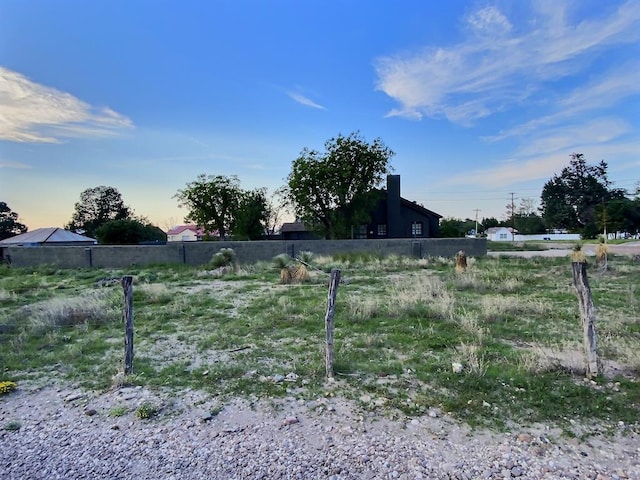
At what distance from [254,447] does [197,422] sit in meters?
0.71

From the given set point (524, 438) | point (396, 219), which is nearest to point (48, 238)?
point (396, 219)

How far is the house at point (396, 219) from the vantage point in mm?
29750

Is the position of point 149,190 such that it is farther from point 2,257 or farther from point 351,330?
point 351,330

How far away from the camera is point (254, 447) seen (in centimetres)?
289

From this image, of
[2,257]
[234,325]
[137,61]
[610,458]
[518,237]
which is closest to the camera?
[610,458]

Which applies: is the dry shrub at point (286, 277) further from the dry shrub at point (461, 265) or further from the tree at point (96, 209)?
the tree at point (96, 209)

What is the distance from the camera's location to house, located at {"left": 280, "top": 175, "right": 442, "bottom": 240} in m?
29.8

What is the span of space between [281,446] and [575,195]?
7882 centimetres

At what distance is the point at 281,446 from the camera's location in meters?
2.89

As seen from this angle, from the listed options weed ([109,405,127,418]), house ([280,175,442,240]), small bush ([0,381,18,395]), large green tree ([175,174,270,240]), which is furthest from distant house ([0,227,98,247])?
weed ([109,405,127,418])

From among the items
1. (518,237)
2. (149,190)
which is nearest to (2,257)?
(149,190)

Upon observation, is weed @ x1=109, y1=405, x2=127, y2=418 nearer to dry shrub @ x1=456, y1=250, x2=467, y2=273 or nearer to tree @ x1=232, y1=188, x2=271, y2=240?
dry shrub @ x1=456, y1=250, x2=467, y2=273

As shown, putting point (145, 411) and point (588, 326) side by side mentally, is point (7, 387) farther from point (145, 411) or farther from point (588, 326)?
point (588, 326)

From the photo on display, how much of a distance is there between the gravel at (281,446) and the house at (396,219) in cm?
2626
